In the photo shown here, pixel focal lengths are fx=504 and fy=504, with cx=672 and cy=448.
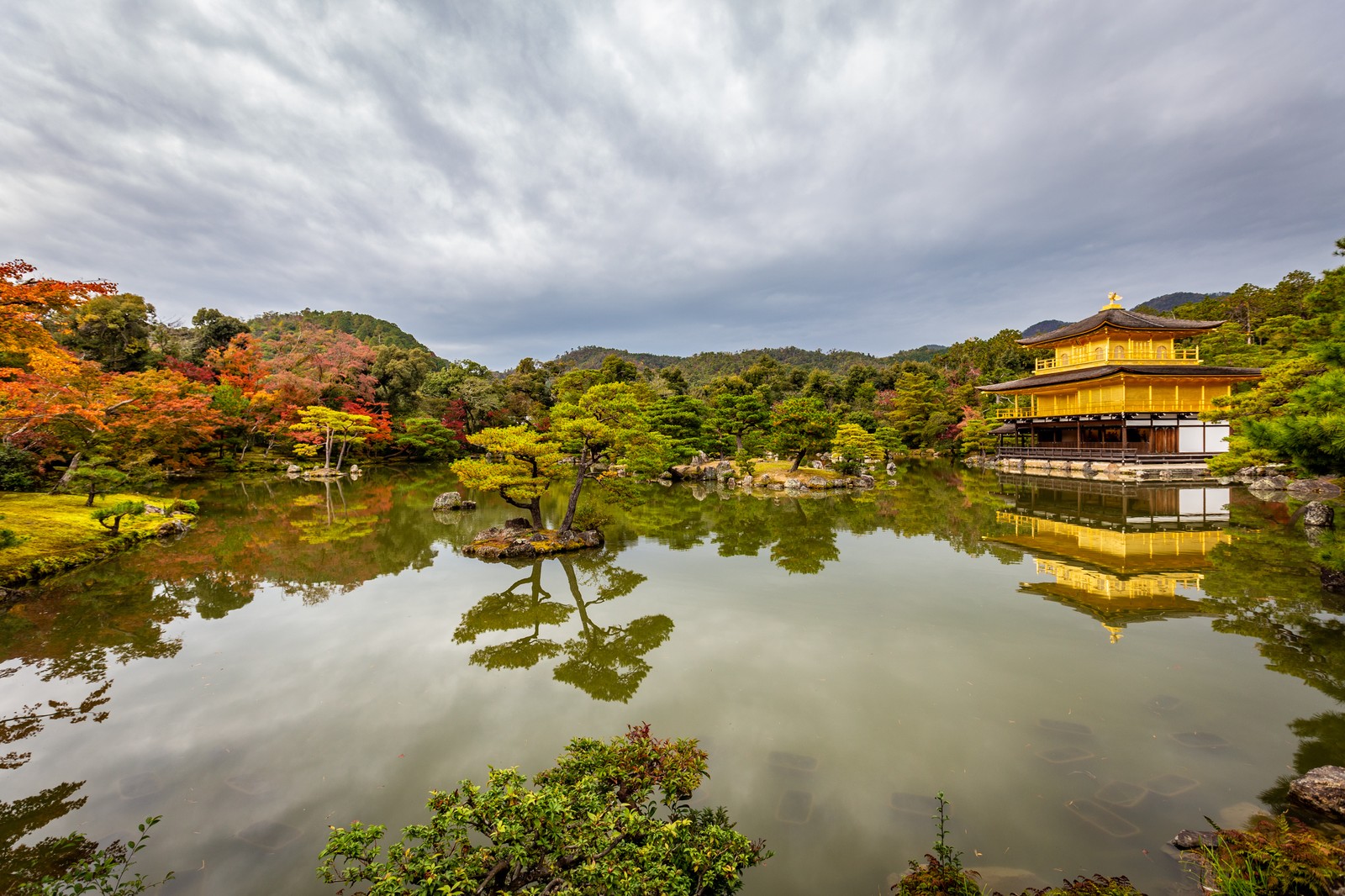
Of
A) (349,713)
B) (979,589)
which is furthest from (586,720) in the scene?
(979,589)

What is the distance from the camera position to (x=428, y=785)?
12.8 feet

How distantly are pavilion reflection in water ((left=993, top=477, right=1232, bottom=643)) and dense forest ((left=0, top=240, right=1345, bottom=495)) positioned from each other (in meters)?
2.21

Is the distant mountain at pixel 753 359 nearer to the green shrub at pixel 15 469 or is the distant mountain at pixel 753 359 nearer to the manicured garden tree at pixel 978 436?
the manicured garden tree at pixel 978 436

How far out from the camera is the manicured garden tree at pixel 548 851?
2.46 m

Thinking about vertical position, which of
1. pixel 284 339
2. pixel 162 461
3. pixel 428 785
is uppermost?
pixel 284 339

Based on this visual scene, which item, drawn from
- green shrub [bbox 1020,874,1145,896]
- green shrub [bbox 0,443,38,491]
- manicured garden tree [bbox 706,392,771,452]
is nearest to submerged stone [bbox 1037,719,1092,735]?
green shrub [bbox 1020,874,1145,896]

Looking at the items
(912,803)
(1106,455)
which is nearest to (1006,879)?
(912,803)

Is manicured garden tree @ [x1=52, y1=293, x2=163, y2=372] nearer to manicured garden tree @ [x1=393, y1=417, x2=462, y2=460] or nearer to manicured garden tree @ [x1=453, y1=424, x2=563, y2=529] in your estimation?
manicured garden tree @ [x1=393, y1=417, x2=462, y2=460]

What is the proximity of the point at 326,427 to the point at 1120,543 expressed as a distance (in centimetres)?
3173

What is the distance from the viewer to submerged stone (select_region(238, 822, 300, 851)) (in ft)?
11.1

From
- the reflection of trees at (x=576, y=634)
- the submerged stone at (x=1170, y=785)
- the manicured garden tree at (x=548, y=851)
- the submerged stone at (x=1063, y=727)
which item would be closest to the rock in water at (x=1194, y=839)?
the submerged stone at (x=1170, y=785)

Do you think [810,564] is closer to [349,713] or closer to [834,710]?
[834,710]

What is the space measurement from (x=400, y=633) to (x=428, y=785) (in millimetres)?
3470

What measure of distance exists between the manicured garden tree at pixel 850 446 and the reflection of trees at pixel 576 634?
15362mm
